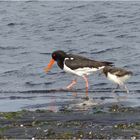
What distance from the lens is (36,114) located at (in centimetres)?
1287

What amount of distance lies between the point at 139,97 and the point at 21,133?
571 cm

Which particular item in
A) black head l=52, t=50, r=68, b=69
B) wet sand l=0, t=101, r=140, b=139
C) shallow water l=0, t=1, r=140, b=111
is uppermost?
wet sand l=0, t=101, r=140, b=139

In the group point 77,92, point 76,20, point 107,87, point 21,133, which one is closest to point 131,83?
point 107,87

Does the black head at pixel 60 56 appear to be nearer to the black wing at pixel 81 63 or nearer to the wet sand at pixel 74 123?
the black wing at pixel 81 63

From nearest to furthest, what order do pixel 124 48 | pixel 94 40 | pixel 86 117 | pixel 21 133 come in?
pixel 21 133 < pixel 86 117 < pixel 124 48 < pixel 94 40

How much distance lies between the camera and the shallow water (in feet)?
55.4

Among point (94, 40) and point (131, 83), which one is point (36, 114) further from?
point (94, 40)

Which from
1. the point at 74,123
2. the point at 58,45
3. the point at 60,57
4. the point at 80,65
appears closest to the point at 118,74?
the point at 80,65

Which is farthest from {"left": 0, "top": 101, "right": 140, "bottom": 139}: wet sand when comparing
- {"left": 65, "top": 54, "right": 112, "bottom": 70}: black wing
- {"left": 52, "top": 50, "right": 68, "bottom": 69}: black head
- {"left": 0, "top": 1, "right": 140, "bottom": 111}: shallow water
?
{"left": 52, "top": 50, "right": 68, "bottom": 69}: black head

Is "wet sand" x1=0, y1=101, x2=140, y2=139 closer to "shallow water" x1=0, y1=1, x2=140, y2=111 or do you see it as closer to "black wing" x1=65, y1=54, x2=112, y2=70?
"shallow water" x1=0, y1=1, x2=140, y2=111

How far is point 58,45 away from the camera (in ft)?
83.9

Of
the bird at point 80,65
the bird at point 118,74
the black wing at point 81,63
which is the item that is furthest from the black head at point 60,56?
the bird at point 118,74

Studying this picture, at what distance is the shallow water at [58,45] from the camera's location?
16.9 m

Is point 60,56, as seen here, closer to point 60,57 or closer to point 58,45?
point 60,57
